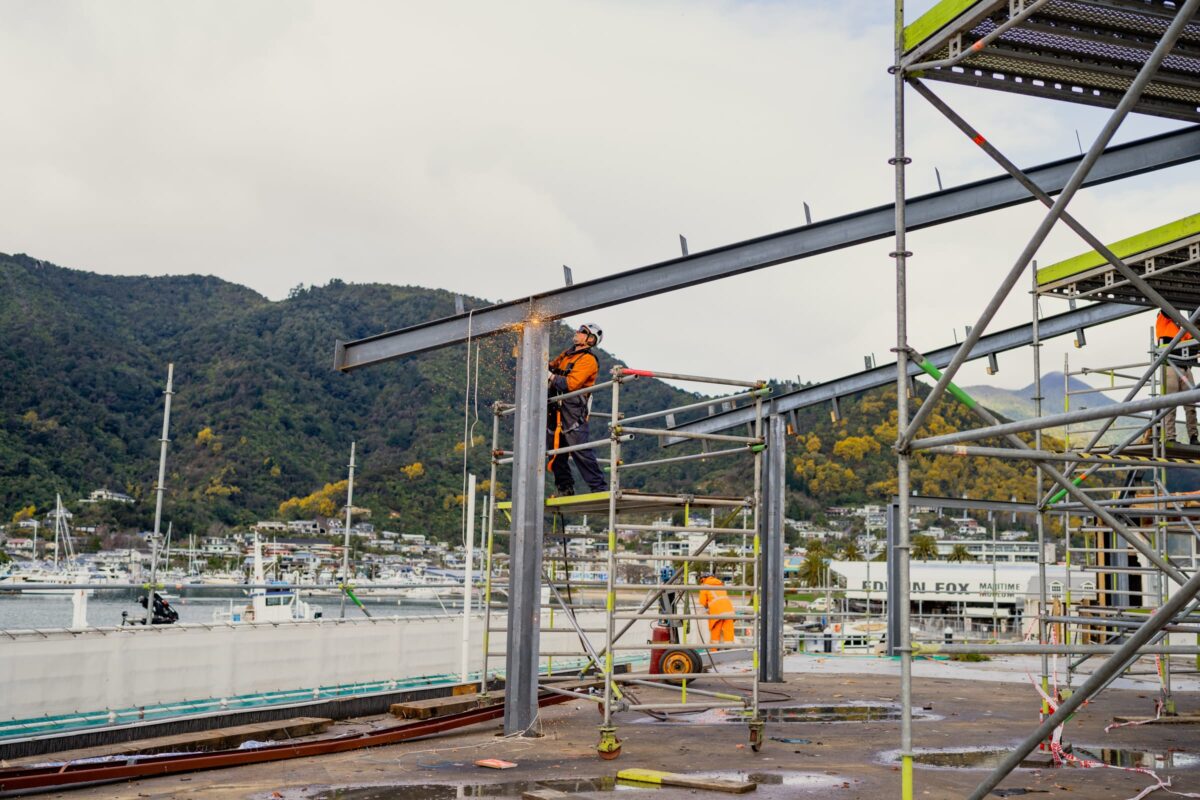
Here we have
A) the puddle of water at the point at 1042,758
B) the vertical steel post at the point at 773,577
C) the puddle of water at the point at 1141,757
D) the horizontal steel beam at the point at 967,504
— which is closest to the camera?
the puddle of water at the point at 1042,758

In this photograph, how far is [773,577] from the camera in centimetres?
1596

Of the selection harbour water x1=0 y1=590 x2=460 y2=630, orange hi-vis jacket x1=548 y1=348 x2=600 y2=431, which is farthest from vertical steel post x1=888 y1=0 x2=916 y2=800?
harbour water x1=0 y1=590 x2=460 y2=630

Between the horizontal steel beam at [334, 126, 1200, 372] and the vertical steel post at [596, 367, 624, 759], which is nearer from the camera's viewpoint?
the horizontal steel beam at [334, 126, 1200, 372]

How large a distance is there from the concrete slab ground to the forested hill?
56888 millimetres

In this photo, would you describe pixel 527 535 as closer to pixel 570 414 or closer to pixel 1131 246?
pixel 570 414

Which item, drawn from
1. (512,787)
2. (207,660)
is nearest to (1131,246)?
(512,787)

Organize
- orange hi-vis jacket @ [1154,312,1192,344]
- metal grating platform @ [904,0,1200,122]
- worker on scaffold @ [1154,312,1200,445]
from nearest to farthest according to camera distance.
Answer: metal grating platform @ [904,0,1200,122]
worker on scaffold @ [1154,312,1200,445]
orange hi-vis jacket @ [1154,312,1192,344]

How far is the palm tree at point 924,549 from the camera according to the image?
276 feet

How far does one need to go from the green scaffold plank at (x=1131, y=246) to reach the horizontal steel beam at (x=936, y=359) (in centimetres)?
384

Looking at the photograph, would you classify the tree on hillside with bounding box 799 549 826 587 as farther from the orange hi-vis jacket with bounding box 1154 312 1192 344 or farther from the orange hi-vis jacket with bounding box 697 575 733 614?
the orange hi-vis jacket with bounding box 1154 312 1192 344

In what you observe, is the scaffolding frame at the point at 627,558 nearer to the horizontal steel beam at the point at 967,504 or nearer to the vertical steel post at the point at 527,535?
the vertical steel post at the point at 527,535

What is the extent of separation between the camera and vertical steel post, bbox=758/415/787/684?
15.8 metres

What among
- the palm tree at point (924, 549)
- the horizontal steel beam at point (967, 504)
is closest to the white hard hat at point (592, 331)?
the horizontal steel beam at point (967, 504)

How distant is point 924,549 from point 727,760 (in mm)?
82157
